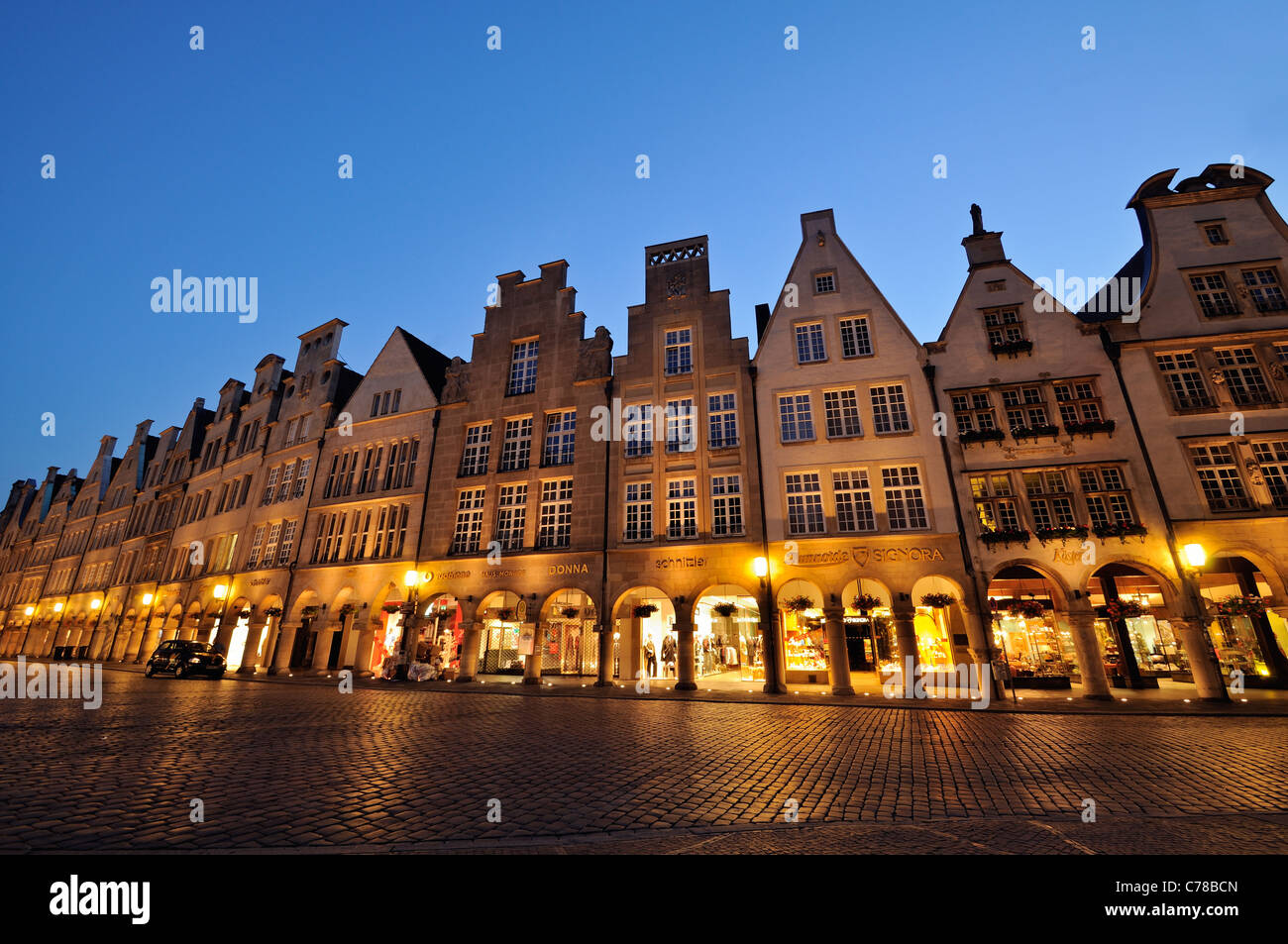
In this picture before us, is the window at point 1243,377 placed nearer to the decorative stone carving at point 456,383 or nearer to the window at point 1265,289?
the window at point 1265,289

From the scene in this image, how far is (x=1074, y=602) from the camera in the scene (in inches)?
730

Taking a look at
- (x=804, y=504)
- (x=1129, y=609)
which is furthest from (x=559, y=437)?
(x=1129, y=609)

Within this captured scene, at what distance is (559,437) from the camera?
90.3 ft

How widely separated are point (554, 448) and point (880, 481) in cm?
1537

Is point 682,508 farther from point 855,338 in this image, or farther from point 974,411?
point 974,411

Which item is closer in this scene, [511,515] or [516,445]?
[511,515]

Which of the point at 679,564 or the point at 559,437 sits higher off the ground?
the point at 559,437

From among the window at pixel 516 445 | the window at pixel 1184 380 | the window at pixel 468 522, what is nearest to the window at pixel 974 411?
the window at pixel 1184 380

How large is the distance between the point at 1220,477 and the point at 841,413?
12742mm

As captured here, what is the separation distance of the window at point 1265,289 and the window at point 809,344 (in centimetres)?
1564

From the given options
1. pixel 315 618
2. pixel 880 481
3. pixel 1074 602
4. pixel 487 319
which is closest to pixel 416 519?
pixel 315 618

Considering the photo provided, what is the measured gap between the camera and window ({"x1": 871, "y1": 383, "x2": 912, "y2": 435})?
22.3 meters
